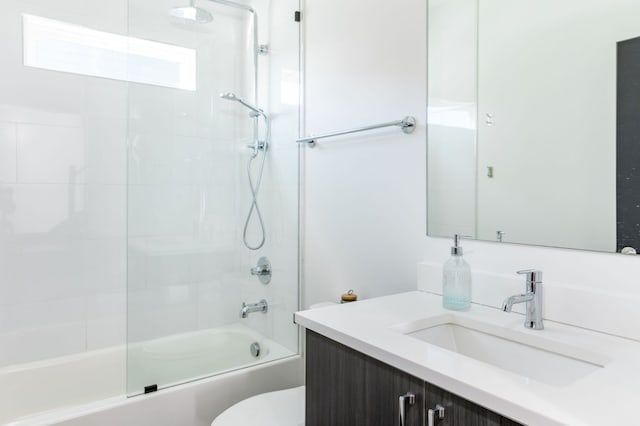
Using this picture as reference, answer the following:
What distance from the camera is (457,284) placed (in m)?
1.23

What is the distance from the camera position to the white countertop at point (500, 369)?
2.03ft

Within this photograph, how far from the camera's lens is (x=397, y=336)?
965mm

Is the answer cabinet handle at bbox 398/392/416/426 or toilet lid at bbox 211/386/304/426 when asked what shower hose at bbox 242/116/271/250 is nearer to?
toilet lid at bbox 211/386/304/426

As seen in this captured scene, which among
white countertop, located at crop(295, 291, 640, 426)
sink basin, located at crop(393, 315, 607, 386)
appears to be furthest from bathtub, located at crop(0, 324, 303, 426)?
sink basin, located at crop(393, 315, 607, 386)

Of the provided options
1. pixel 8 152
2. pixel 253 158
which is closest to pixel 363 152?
pixel 253 158

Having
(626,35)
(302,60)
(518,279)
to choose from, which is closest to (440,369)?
(518,279)

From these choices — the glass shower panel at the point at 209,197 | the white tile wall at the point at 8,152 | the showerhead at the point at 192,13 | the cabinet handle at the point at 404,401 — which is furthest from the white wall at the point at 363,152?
the white tile wall at the point at 8,152

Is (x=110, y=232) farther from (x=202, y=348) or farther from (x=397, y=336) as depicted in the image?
(x=397, y=336)

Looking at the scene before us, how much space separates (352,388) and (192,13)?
5.98 ft

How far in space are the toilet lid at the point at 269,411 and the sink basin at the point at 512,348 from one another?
24.5 inches

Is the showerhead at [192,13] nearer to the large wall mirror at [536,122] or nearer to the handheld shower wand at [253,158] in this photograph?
the handheld shower wand at [253,158]

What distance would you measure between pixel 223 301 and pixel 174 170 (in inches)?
28.0

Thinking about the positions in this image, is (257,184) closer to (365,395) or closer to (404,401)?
(365,395)

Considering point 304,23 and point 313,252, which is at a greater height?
point 304,23
